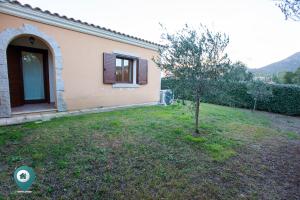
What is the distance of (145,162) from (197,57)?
8.69 feet

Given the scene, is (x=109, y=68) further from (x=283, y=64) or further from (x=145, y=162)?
(x=283, y=64)

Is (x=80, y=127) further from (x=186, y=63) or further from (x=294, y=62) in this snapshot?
(x=294, y=62)

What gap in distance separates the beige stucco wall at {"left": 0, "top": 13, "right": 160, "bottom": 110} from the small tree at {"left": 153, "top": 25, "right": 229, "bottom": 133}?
3.47m

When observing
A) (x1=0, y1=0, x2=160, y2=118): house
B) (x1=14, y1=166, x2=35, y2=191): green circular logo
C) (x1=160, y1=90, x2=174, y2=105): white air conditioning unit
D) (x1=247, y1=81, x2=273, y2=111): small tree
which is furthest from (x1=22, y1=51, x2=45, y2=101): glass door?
(x1=247, y1=81, x2=273, y2=111): small tree

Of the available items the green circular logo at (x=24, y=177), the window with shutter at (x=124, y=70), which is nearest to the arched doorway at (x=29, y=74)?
the window with shutter at (x=124, y=70)

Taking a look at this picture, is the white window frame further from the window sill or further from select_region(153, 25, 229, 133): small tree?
select_region(153, 25, 229, 133): small tree

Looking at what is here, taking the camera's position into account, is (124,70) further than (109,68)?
Yes

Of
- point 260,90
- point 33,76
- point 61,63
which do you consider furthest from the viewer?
point 260,90

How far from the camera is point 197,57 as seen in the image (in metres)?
4.00

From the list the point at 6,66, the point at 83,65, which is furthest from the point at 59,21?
the point at 6,66

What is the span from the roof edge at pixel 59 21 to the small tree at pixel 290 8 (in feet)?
9.19

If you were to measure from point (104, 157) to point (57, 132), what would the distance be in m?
1.80

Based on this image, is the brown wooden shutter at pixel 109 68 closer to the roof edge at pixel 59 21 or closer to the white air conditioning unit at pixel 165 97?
the roof edge at pixel 59 21

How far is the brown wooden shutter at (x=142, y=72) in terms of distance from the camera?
8.17 metres
